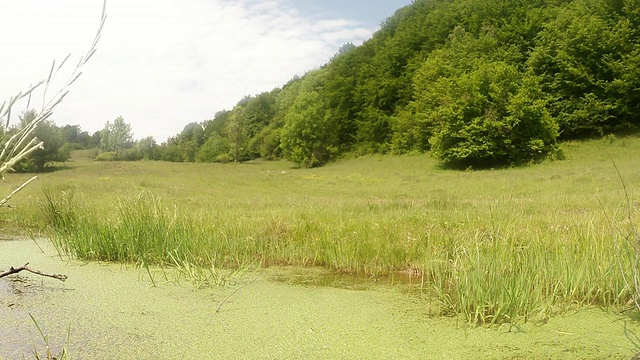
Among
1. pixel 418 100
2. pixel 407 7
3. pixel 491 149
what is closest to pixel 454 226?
pixel 491 149

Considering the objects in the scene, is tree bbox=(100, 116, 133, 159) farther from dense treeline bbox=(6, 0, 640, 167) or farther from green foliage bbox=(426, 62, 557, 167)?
green foliage bbox=(426, 62, 557, 167)

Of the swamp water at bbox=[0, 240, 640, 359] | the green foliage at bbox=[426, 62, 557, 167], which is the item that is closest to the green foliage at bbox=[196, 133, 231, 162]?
the green foliage at bbox=[426, 62, 557, 167]

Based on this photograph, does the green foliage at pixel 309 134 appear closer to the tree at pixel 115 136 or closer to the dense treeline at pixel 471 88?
the dense treeline at pixel 471 88

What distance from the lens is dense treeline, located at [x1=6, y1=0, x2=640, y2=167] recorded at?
27.6 metres

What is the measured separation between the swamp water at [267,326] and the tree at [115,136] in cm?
4689

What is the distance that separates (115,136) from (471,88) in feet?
118

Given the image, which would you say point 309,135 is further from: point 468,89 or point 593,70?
point 593,70

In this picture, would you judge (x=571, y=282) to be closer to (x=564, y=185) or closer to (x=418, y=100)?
(x=564, y=185)

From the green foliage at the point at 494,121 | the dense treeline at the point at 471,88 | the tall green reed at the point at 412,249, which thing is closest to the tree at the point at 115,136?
the dense treeline at the point at 471,88

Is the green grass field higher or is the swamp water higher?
the green grass field

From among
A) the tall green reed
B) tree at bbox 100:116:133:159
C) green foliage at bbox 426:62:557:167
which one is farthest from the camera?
tree at bbox 100:116:133:159

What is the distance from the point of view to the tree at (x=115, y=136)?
4738cm

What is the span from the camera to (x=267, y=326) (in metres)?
3.37

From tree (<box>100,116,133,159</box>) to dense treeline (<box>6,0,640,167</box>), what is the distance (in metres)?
0.44
